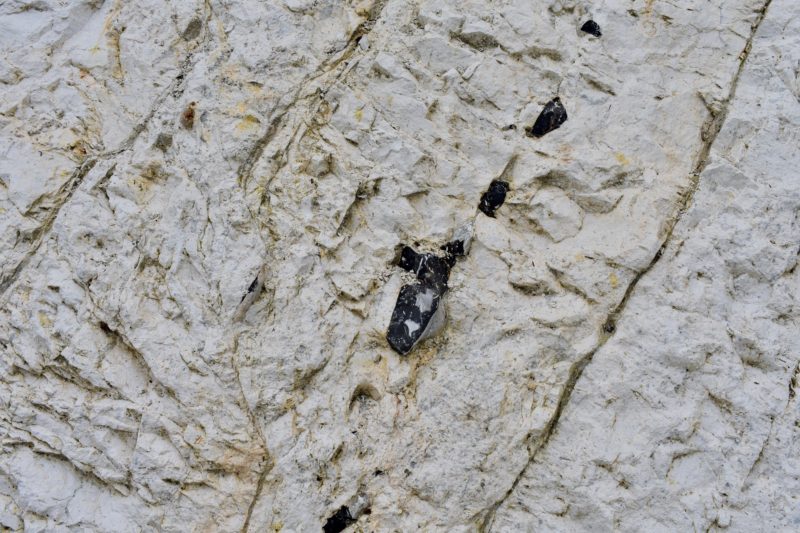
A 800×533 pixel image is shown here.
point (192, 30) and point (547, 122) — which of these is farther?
point (192, 30)

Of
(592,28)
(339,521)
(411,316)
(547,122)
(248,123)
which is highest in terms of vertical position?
(592,28)

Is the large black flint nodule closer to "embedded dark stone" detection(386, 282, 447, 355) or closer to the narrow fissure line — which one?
"embedded dark stone" detection(386, 282, 447, 355)

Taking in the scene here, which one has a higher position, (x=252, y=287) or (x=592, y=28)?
(x=592, y=28)

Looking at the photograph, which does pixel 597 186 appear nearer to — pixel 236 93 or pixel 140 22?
pixel 236 93

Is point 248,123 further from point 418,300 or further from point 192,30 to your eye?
point 418,300

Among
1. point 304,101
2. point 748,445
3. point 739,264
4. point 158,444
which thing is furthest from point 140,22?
point 748,445

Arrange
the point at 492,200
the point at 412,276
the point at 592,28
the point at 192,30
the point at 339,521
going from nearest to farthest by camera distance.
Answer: the point at 339,521 → the point at 412,276 → the point at 492,200 → the point at 592,28 → the point at 192,30

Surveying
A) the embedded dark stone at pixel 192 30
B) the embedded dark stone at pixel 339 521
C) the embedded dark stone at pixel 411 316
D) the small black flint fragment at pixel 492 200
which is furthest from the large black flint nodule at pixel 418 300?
the embedded dark stone at pixel 192 30

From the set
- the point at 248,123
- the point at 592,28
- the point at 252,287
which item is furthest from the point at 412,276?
the point at 592,28
